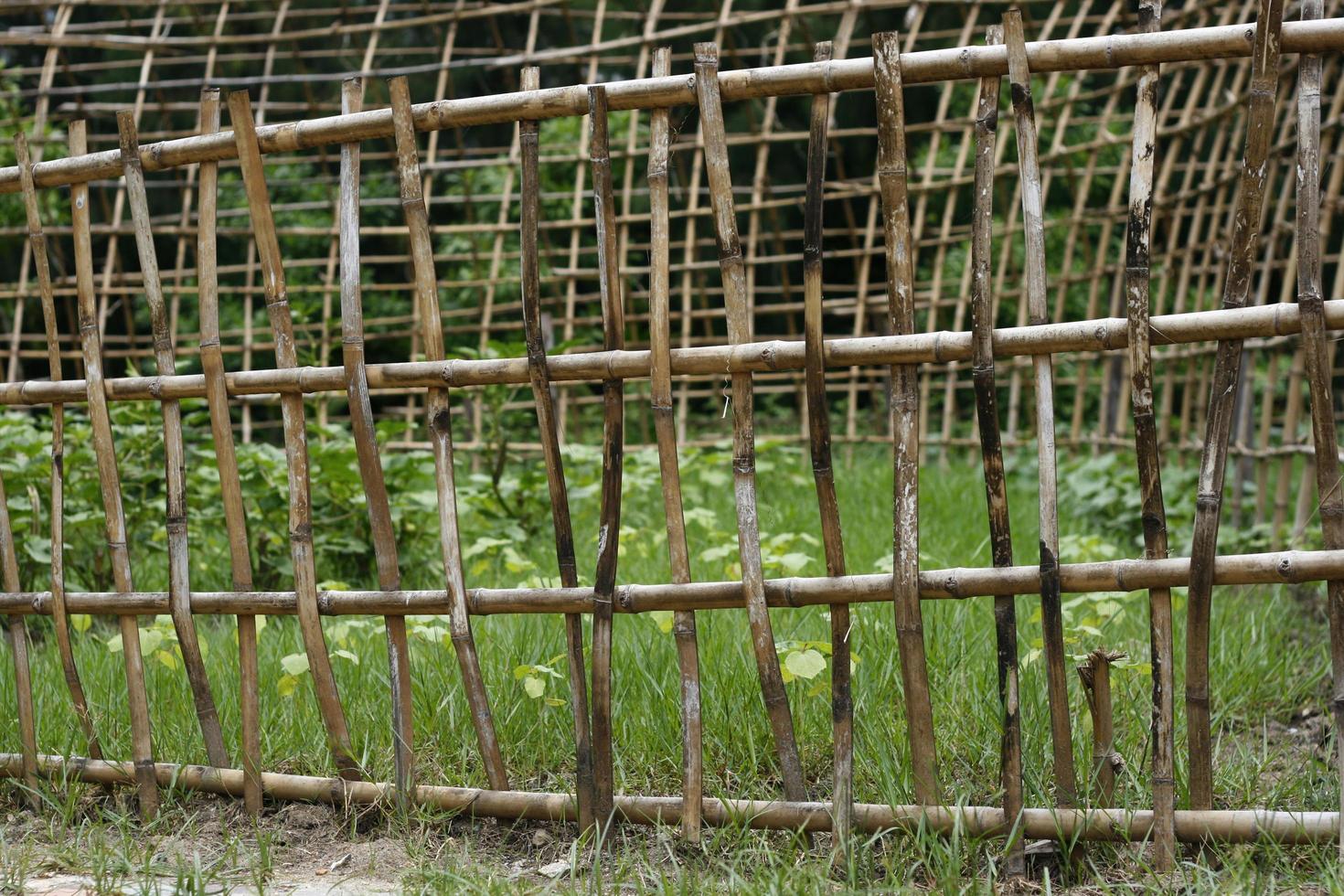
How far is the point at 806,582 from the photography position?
73.4 inches

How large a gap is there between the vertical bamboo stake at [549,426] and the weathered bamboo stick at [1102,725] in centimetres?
80

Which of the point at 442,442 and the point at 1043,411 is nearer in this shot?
the point at 1043,411

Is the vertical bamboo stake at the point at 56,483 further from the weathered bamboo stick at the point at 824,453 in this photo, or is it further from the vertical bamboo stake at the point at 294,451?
the weathered bamboo stick at the point at 824,453

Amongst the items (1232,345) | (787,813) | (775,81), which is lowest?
(787,813)

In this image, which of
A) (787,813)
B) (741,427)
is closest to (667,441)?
(741,427)

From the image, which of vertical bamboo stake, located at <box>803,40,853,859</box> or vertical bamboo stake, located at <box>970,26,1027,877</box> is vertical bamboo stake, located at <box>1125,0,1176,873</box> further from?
vertical bamboo stake, located at <box>803,40,853,859</box>

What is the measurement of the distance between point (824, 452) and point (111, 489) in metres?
1.36

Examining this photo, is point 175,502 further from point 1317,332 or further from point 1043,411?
point 1317,332

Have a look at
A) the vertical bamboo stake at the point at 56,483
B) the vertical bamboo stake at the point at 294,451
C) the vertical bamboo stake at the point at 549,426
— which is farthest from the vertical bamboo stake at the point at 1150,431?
the vertical bamboo stake at the point at 56,483

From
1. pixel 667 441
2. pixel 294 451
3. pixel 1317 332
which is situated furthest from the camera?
pixel 294 451

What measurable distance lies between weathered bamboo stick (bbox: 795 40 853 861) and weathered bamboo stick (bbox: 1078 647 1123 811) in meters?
0.37

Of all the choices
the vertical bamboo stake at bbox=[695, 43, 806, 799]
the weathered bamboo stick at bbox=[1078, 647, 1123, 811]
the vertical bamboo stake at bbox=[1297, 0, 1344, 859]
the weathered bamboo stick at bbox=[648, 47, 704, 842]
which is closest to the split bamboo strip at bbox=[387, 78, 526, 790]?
the weathered bamboo stick at bbox=[648, 47, 704, 842]

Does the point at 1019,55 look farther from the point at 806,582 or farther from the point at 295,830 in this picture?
the point at 295,830

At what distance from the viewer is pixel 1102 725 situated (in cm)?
185
